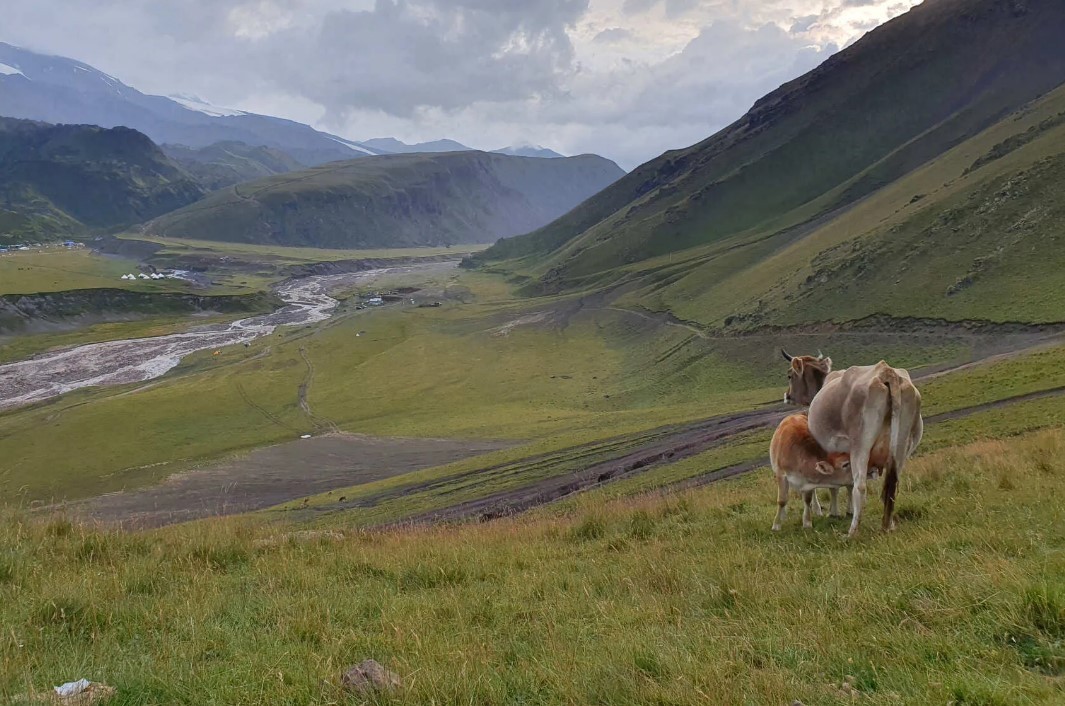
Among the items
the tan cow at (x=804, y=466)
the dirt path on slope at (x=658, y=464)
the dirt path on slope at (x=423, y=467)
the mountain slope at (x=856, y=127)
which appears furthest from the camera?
the mountain slope at (x=856, y=127)

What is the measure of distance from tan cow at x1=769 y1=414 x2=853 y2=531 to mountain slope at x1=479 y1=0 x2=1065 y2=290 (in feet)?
395

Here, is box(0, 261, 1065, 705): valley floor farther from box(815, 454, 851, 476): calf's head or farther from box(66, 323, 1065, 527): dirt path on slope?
box(66, 323, 1065, 527): dirt path on slope

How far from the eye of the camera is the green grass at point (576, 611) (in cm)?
454

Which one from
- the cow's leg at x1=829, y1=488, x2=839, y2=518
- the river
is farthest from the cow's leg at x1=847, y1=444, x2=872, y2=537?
the river

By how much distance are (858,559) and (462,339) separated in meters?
102

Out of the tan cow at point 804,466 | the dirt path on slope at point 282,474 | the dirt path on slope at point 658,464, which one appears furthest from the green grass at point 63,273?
the tan cow at point 804,466

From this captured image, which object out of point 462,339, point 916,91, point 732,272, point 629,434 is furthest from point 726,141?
point 629,434

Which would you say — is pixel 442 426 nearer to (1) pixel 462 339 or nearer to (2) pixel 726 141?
(1) pixel 462 339

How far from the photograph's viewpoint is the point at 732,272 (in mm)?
99062

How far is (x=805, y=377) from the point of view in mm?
10992

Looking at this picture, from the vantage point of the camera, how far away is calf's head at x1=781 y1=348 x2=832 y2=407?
35.5ft

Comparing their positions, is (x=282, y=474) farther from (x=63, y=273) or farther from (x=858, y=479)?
(x=63, y=273)

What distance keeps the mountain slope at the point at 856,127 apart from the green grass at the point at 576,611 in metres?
122

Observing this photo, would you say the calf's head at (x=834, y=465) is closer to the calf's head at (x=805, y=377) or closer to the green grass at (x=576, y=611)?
the green grass at (x=576, y=611)
